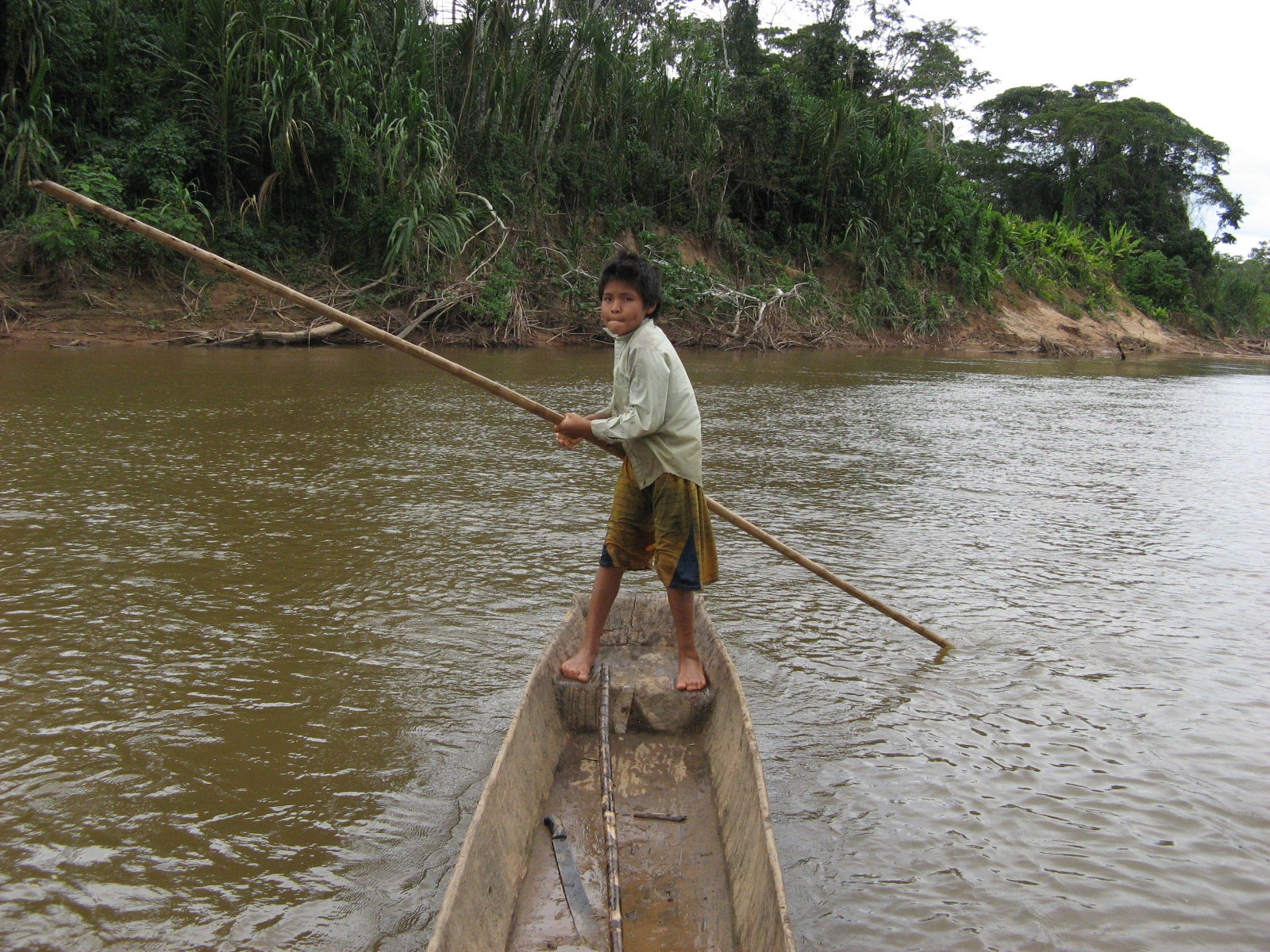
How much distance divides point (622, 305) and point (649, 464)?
1.55 feet

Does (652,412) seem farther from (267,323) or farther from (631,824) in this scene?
(267,323)

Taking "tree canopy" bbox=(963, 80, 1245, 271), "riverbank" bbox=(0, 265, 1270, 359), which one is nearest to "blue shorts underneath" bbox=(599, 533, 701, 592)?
"riverbank" bbox=(0, 265, 1270, 359)

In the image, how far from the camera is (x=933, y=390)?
11586 millimetres

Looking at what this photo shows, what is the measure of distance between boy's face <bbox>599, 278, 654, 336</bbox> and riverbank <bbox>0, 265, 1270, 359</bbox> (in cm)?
1004

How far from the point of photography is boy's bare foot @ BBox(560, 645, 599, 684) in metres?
2.82

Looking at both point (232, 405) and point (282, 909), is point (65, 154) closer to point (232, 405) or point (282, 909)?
point (232, 405)

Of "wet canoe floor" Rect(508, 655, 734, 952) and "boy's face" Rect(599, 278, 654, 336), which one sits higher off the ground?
"boy's face" Rect(599, 278, 654, 336)

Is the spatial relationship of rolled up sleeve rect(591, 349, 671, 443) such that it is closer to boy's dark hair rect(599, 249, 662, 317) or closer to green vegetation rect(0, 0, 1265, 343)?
boy's dark hair rect(599, 249, 662, 317)

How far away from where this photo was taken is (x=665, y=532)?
2859 mm

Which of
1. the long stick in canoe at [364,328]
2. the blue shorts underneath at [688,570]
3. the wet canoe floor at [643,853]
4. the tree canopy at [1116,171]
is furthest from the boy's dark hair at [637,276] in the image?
the tree canopy at [1116,171]

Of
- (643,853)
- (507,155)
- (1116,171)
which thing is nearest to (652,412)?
(643,853)

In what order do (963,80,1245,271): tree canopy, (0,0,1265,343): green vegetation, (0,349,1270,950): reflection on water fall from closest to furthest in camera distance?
(0,349,1270,950): reflection on water
(0,0,1265,343): green vegetation
(963,80,1245,271): tree canopy

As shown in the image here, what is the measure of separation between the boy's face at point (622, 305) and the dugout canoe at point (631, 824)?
0.97m

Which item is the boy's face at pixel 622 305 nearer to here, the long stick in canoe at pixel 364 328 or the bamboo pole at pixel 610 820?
the long stick in canoe at pixel 364 328
